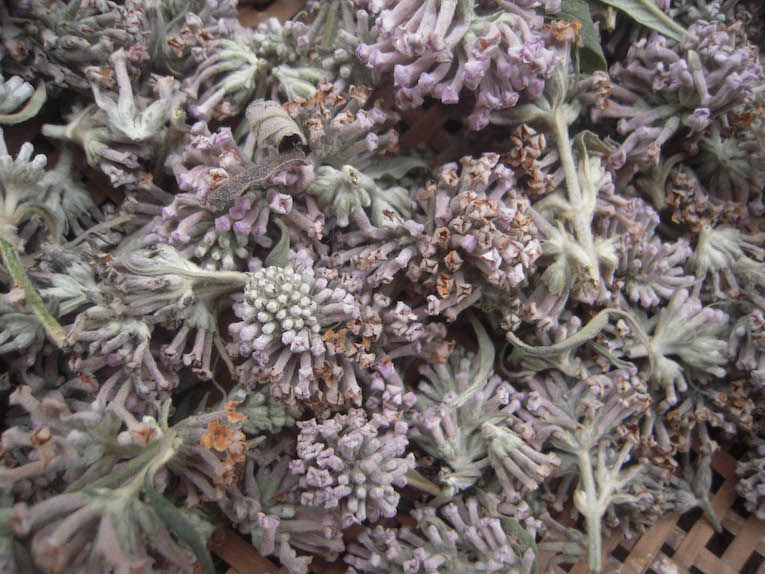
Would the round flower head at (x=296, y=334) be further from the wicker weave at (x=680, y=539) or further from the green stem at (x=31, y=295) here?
the wicker weave at (x=680, y=539)

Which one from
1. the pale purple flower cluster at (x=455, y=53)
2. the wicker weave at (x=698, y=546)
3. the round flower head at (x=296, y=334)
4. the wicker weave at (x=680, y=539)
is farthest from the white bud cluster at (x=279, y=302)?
the wicker weave at (x=698, y=546)

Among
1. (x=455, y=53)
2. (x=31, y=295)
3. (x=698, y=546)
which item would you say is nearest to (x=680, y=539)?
(x=698, y=546)

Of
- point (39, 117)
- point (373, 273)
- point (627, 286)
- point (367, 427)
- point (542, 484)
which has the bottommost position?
point (542, 484)

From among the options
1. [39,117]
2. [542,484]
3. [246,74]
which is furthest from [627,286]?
[39,117]

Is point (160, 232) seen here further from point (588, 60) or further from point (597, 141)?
point (588, 60)

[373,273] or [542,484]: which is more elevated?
[373,273]
